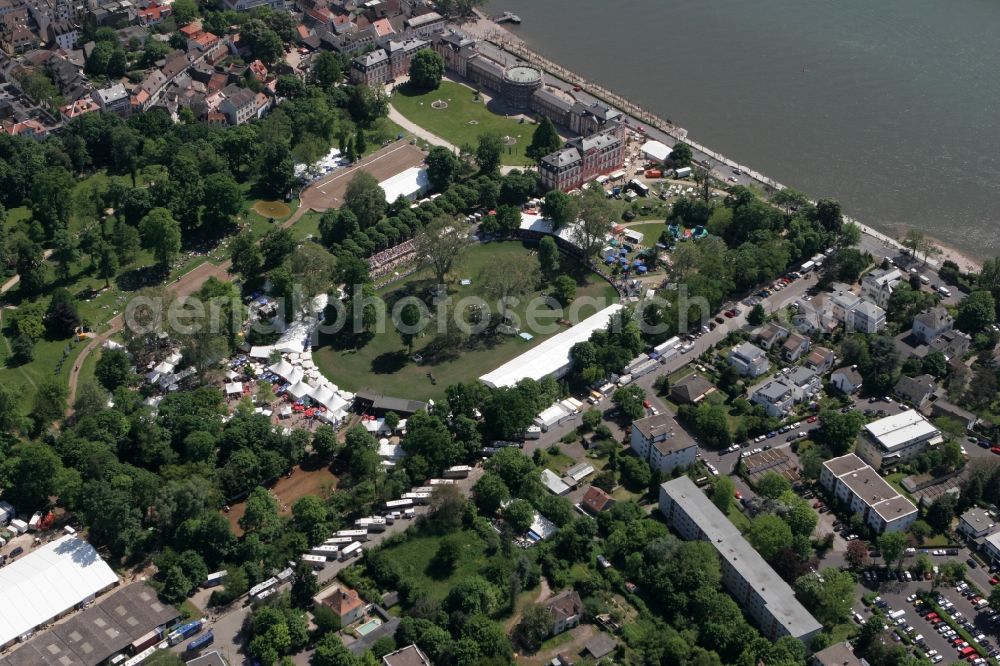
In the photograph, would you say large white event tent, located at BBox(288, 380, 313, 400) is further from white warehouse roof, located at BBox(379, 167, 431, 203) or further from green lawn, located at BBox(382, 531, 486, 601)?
white warehouse roof, located at BBox(379, 167, 431, 203)

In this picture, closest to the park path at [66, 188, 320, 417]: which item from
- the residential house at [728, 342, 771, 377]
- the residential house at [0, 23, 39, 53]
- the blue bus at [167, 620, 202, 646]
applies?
the blue bus at [167, 620, 202, 646]

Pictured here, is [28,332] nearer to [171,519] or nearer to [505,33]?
[171,519]

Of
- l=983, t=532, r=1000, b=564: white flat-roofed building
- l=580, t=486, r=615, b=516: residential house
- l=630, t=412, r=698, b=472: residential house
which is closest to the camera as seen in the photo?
l=983, t=532, r=1000, b=564: white flat-roofed building

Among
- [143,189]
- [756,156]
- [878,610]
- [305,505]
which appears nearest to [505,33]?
[756,156]

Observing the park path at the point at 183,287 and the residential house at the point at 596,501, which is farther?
the park path at the point at 183,287

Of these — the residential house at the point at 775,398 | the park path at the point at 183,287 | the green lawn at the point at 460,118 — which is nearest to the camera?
the residential house at the point at 775,398

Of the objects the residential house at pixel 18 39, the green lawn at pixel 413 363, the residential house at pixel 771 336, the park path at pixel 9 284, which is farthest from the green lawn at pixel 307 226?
the residential house at pixel 18 39

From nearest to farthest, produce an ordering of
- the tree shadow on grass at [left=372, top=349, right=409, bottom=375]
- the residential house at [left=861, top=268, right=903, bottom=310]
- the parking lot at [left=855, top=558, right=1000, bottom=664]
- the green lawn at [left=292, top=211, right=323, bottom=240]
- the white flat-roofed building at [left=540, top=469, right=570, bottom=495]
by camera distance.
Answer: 1. the parking lot at [left=855, top=558, right=1000, bottom=664]
2. the white flat-roofed building at [left=540, top=469, right=570, bottom=495]
3. the tree shadow on grass at [left=372, top=349, right=409, bottom=375]
4. the residential house at [left=861, top=268, right=903, bottom=310]
5. the green lawn at [left=292, top=211, right=323, bottom=240]

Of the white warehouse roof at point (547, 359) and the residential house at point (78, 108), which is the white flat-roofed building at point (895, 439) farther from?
the residential house at point (78, 108)
